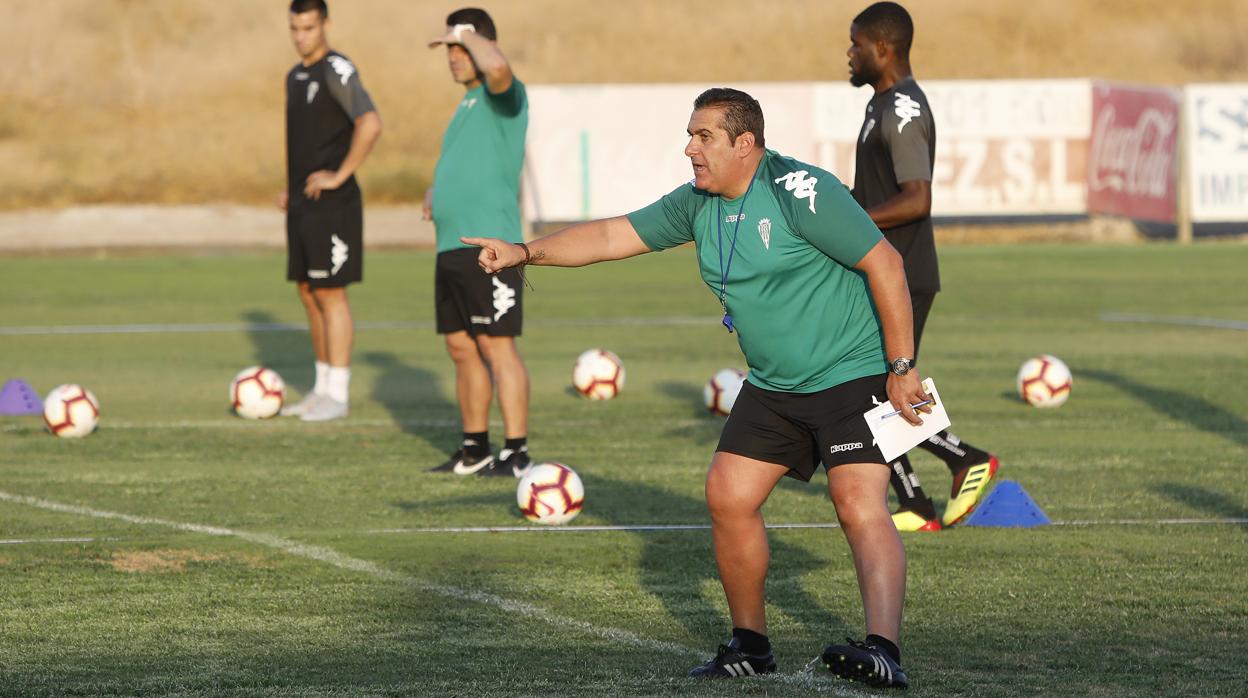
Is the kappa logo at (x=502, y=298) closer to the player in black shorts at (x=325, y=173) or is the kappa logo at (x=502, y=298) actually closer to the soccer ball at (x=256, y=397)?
the player in black shorts at (x=325, y=173)

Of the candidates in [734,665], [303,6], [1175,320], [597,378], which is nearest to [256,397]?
[597,378]

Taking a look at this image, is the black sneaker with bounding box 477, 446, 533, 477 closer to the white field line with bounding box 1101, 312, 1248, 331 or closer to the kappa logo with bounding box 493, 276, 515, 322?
the kappa logo with bounding box 493, 276, 515, 322

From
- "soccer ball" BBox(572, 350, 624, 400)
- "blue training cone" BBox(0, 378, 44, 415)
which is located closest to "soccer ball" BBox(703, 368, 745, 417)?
"soccer ball" BBox(572, 350, 624, 400)

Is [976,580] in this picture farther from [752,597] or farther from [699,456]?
[699,456]

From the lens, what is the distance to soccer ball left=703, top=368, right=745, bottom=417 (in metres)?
12.3

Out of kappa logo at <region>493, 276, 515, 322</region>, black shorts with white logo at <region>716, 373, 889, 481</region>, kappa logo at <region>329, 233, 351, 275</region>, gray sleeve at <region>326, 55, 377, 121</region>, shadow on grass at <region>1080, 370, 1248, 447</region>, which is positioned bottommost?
shadow on grass at <region>1080, 370, 1248, 447</region>

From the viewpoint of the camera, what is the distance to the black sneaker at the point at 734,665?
5930 millimetres

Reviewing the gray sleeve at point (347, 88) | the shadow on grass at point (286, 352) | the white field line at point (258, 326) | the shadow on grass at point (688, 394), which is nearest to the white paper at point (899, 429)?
the shadow on grass at point (688, 394)

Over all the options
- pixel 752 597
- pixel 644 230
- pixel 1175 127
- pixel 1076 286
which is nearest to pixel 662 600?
pixel 752 597

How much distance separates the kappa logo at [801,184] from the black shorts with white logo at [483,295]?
4.33 metres

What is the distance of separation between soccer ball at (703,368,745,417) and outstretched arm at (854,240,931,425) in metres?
6.48

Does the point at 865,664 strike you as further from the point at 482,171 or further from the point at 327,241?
the point at 327,241

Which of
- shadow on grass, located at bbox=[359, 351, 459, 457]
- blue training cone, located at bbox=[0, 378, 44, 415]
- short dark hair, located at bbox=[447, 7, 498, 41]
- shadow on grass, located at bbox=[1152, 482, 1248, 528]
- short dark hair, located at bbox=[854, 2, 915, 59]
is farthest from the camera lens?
blue training cone, located at bbox=[0, 378, 44, 415]

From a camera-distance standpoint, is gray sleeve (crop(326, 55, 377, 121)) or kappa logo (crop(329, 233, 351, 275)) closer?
gray sleeve (crop(326, 55, 377, 121))
